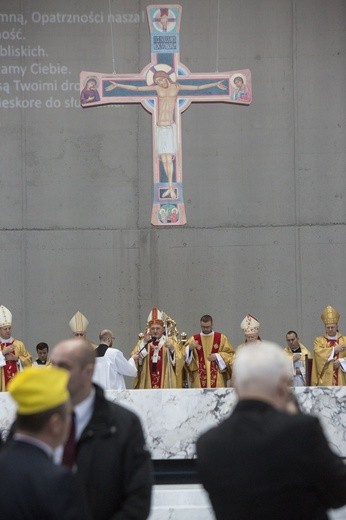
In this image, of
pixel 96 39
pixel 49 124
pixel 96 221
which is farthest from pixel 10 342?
pixel 96 39

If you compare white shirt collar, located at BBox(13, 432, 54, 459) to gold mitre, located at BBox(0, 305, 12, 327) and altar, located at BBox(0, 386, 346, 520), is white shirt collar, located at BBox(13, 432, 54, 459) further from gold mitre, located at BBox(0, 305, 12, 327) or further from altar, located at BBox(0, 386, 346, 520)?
gold mitre, located at BBox(0, 305, 12, 327)

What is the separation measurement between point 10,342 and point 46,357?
48 cm

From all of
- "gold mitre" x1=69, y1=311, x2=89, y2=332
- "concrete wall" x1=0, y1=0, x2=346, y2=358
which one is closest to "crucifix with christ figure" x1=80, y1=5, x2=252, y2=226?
"concrete wall" x1=0, y1=0, x2=346, y2=358

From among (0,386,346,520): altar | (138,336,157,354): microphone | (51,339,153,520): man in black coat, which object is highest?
(51,339,153,520): man in black coat

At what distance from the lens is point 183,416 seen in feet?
28.5

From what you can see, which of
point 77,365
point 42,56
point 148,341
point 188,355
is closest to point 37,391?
point 77,365

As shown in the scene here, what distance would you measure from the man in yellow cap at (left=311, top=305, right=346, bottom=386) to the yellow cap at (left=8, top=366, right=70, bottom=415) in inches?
388

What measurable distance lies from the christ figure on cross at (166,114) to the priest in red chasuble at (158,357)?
8.20ft

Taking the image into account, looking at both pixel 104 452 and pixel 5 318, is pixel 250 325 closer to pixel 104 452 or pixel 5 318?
pixel 5 318

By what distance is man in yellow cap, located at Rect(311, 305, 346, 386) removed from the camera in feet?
41.5

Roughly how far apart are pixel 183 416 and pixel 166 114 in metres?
6.68

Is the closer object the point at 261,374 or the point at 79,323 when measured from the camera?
the point at 261,374

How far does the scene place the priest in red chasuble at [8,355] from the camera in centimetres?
1282

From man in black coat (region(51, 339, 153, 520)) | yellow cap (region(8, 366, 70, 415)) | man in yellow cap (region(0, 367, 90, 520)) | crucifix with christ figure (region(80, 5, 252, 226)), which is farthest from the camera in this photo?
crucifix with christ figure (region(80, 5, 252, 226))
